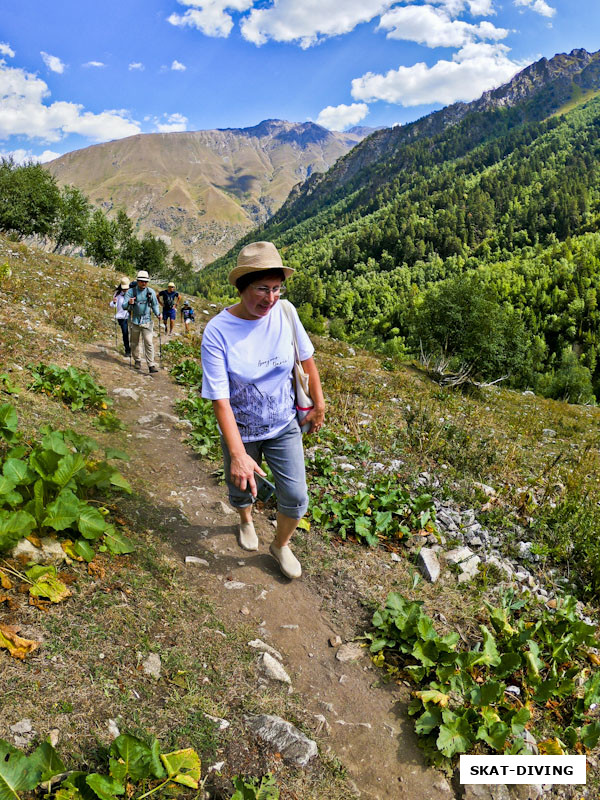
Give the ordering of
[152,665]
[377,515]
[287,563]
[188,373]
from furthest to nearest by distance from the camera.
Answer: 1. [188,373]
2. [377,515]
3. [287,563]
4. [152,665]

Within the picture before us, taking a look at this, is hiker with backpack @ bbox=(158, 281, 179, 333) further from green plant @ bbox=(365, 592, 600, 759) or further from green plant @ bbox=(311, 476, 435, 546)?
green plant @ bbox=(365, 592, 600, 759)

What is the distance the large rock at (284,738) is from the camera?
261cm

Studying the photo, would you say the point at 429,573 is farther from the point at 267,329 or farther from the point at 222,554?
the point at 267,329

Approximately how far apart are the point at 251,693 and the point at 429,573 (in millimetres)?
2227

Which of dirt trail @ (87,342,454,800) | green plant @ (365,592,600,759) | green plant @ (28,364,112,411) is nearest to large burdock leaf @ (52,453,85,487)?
dirt trail @ (87,342,454,800)

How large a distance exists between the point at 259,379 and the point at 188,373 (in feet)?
27.1

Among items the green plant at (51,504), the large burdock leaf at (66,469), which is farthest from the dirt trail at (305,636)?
the large burdock leaf at (66,469)

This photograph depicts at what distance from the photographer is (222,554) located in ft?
14.5

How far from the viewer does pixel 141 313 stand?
36.4 feet

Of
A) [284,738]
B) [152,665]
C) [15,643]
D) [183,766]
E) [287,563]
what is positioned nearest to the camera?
[183,766]

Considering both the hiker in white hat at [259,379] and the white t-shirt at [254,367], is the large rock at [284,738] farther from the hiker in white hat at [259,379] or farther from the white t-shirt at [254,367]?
the white t-shirt at [254,367]

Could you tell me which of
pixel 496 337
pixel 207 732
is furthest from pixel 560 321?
pixel 207 732

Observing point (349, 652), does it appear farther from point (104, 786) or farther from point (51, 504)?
point (51, 504)

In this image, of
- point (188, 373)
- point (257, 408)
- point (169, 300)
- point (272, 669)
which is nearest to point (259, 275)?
point (257, 408)
